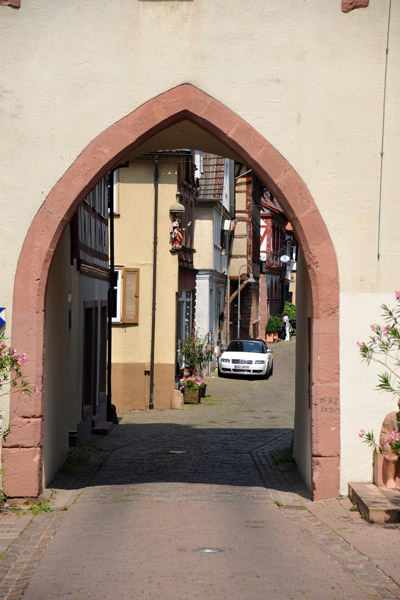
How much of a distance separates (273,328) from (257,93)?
46071 mm

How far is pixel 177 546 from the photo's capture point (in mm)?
8242

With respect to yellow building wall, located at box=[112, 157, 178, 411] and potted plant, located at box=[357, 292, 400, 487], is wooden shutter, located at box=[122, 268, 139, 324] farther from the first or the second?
potted plant, located at box=[357, 292, 400, 487]

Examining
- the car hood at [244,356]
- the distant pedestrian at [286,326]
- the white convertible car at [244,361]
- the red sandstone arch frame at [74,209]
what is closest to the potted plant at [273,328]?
the distant pedestrian at [286,326]

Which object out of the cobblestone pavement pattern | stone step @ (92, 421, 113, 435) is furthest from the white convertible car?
the cobblestone pavement pattern

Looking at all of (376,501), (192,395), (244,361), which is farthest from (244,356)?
(376,501)

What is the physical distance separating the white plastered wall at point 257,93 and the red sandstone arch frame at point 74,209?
107mm

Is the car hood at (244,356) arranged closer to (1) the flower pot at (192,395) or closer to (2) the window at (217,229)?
(2) the window at (217,229)

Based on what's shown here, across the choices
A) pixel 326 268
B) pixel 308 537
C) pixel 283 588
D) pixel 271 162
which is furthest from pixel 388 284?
pixel 283 588

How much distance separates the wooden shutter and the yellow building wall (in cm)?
13

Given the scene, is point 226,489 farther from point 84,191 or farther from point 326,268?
point 84,191

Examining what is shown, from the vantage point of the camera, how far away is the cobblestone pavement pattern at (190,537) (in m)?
6.92

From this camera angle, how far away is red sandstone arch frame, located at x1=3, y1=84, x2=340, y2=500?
10.4m

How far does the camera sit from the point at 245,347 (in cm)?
3428

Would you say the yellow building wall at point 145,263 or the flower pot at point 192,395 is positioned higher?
the yellow building wall at point 145,263
